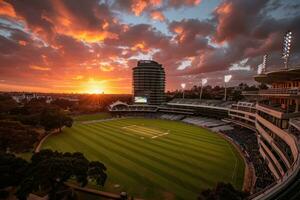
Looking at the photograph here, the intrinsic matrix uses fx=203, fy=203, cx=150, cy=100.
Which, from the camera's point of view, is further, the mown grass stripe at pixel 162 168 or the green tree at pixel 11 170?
the mown grass stripe at pixel 162 168

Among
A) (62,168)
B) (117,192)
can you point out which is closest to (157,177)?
(117,192)

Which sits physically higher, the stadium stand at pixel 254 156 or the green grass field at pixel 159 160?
the stadium stand at pixel 254 156

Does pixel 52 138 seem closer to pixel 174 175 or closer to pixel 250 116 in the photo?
pixel 174 175

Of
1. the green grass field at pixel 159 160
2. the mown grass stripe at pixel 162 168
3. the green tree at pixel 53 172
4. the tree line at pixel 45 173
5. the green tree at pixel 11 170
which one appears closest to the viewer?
the green tree at pixel 53 172

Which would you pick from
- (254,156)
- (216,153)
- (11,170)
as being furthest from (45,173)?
(254,156)

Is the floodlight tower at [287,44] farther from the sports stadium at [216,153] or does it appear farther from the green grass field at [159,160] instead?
the green grass field at [159,160]

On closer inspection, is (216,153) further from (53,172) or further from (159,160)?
(53,172)

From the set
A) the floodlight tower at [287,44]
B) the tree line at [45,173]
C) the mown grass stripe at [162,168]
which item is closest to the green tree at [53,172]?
the tree line at [45,173]
